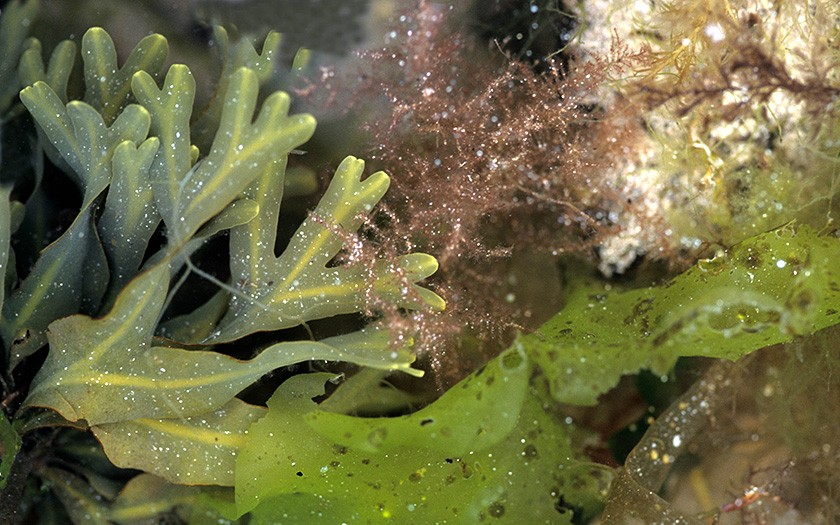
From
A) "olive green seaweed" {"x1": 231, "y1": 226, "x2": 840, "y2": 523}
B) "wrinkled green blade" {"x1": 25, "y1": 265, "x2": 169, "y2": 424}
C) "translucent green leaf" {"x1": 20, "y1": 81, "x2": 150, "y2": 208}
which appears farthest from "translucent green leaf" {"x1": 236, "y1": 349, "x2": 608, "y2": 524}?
"translucent green leaf" {"x1": 20, "y1": 81, "x2": 150, "y2": 208}

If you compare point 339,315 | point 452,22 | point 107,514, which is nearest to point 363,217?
point 339,315

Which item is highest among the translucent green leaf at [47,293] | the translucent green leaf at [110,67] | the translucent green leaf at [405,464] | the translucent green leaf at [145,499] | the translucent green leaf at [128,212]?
the translucent green leaf at [110,67]

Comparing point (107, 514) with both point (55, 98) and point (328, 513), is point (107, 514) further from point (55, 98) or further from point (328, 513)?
point (55, 98)

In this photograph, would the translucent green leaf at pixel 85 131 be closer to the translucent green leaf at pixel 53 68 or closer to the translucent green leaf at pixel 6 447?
the translucent green leaf at pixel 53 68

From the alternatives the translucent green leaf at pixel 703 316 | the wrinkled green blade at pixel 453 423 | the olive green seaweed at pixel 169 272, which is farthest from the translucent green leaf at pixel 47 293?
the translucent green leaf at pixel 703 316

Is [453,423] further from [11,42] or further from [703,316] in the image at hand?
[11,42]

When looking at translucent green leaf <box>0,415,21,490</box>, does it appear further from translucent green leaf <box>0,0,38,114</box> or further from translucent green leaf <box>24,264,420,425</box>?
translucent green leaf <box>0,0,38,114</box>
